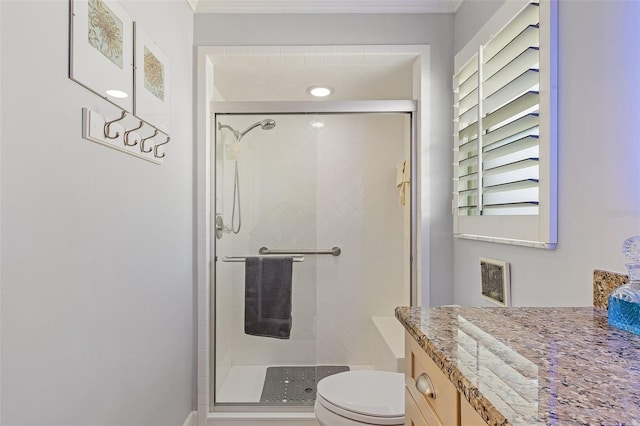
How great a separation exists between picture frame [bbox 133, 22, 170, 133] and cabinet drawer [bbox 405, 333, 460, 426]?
1.26 metres

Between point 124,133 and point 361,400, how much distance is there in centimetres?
141

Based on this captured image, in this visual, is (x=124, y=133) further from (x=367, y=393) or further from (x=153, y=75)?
(x=367, y=393)

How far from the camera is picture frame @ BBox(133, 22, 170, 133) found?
147 cm

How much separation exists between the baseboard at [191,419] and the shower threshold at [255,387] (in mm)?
144

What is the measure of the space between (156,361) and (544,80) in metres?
1.88

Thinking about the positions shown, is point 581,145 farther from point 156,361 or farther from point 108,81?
point 156,361

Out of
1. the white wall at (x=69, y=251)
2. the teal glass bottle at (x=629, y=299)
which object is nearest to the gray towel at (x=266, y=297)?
the white wall at (x=69, y=251)

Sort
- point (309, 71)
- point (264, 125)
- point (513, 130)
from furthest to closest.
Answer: point (309, 71) → point (264, 125) → point (513, 130)

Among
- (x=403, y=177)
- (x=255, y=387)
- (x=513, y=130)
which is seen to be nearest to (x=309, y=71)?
(x=403, y=177)

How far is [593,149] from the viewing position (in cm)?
116

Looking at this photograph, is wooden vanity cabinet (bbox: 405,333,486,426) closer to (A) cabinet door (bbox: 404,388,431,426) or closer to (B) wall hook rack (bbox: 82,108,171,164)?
(A) cabinet door (bbox: 404,388,431,426)

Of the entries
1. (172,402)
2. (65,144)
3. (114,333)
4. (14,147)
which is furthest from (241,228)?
(14,147)

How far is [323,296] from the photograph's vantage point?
2.80 m

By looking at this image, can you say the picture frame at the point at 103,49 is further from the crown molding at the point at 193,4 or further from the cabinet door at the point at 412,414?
the cabinet door at the point at 412,414
